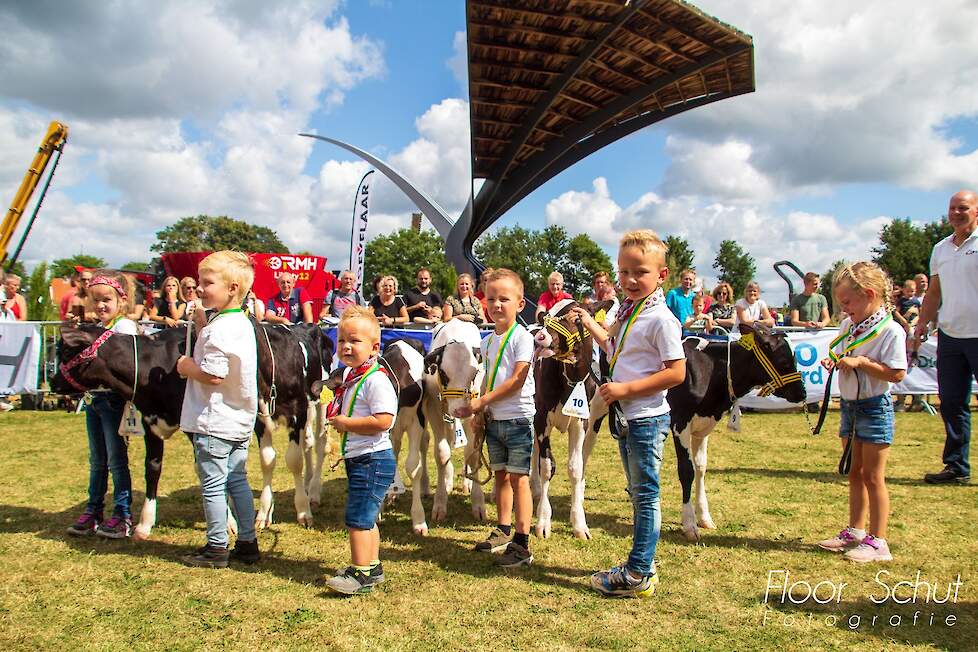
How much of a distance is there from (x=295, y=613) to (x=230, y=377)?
151 centimetres

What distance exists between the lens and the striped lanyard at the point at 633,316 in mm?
3742

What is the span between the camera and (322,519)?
5652 millimetres

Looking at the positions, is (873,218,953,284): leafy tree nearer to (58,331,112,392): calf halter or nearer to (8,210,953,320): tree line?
(8,210,953,320): tree line

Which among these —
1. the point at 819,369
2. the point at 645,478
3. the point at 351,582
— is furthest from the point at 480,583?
the point at 819,369

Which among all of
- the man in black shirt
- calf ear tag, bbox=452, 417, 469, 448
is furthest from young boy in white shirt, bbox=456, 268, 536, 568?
the man in black shirt

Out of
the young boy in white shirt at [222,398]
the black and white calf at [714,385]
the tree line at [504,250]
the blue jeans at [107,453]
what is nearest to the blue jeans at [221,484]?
the young boy in white shirt at [222,398]

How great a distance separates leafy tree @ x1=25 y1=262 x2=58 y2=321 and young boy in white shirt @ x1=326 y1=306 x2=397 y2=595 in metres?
18.6

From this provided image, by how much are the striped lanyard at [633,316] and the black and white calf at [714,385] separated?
1.45m

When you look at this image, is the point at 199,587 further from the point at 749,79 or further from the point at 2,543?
the point at 749,79

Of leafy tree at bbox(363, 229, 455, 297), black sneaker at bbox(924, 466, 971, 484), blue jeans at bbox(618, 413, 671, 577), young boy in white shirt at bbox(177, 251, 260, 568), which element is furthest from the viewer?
leafy tree at bbox(363, 229, 455, 297)

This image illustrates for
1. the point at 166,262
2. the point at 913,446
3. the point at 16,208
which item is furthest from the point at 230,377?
the point at 16,208

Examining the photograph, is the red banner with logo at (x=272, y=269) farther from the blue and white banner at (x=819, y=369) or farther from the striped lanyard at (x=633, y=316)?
the striped lanyard at (x=633, y=316)

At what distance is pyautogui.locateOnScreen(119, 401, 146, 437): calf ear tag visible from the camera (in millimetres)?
4859

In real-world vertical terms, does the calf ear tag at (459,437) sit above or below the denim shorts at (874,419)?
below
